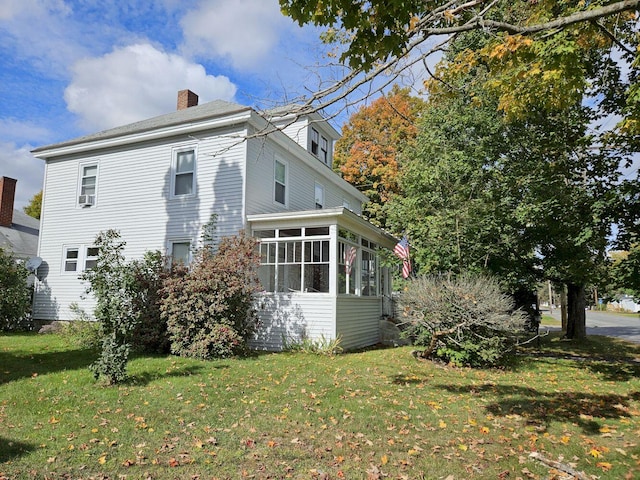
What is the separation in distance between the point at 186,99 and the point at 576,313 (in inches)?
714

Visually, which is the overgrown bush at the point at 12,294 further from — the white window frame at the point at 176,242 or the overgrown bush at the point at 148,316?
the overgrown bush at the point at 148,316

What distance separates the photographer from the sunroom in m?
11.5

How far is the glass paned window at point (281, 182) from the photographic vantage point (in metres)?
14.4

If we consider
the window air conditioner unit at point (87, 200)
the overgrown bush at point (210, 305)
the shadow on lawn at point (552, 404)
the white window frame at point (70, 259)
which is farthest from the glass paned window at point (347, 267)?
the white window frame at point (70, 259)

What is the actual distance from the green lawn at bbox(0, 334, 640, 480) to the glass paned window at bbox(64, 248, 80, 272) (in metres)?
6.73

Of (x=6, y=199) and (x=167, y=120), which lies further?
(x=6, y=199)

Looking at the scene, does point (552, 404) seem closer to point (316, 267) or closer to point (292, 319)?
point (292, 319)

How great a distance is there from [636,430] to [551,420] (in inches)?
38.7

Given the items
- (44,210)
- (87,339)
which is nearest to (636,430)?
(87,339)

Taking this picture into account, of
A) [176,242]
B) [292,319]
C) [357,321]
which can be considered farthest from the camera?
[176,242]

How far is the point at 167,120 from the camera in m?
15.1

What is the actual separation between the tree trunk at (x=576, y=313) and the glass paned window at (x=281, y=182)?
463 inches

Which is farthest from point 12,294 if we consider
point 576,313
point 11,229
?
point 576,313

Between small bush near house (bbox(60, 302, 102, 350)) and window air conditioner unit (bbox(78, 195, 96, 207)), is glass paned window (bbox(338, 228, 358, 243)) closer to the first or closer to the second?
small bush near house (bbox(60, 302, 102, 350))
